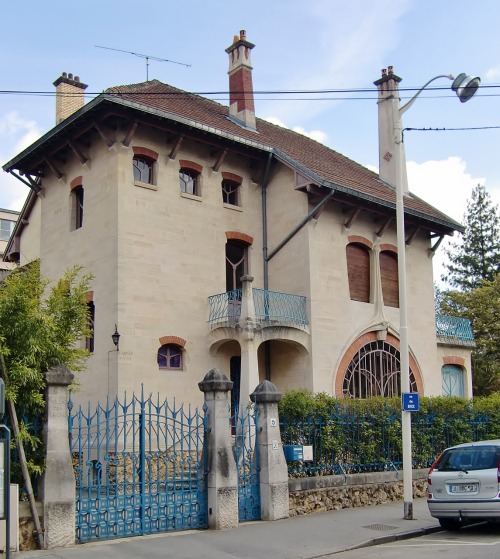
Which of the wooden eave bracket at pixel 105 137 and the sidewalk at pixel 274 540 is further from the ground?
the wooden eave bracket at pixel 105 137

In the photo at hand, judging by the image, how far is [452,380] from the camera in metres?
26.9

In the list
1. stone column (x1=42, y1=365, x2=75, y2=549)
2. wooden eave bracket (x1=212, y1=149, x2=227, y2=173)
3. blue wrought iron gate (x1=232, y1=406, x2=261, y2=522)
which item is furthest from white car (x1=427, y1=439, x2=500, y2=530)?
wooden eave bracket (x1=212, y1=149, x2=227, y2=173)

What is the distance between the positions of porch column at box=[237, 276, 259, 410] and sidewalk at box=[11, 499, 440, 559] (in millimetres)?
5468

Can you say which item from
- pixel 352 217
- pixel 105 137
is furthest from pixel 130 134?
pixel 352 217

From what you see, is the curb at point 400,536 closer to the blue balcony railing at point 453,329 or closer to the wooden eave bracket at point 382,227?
the wooden eave bracket at point 382,227

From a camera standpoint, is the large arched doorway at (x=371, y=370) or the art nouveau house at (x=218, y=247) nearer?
the art nouveau house at (x=218, y=247)

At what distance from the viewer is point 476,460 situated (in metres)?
12.0

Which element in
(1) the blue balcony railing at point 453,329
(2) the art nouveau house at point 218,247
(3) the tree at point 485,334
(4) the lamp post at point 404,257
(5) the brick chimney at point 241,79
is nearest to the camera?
(4) the lamp post at point 404,257

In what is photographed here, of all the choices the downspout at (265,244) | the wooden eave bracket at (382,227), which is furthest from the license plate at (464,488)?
the wooden eave bracket at (382,227)

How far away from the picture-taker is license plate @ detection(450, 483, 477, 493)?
11680 mm

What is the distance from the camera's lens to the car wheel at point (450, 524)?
12391 mm

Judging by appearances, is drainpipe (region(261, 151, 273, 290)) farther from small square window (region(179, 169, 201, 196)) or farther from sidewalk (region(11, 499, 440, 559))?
sidewalk (region(11, 499, 440, 559))

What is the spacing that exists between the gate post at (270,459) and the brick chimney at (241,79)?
13098mm

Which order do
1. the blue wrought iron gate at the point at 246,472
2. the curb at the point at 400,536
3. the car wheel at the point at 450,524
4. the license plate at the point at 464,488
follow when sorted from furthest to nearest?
the blue wrought iron gate at the point at 246,472, the car wheel at the point at 450,524, the license plate at the point at 464,488, the curb at the point at 400,536
